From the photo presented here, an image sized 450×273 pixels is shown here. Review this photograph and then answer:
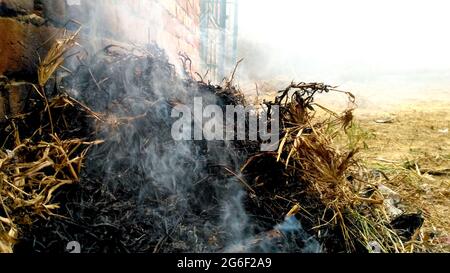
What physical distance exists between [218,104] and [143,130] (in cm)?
67

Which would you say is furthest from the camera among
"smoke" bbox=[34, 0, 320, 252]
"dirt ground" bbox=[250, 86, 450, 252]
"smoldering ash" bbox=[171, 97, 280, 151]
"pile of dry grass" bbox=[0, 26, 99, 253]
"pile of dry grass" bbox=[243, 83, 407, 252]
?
"dirt ground" bbox=[250, 86, 450, 252]

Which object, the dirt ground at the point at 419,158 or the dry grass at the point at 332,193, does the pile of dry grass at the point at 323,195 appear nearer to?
the dry grass at the point at 332,193

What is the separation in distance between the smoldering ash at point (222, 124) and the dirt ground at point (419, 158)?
0.97 m

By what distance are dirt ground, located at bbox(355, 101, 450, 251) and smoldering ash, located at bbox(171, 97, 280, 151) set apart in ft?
3.19

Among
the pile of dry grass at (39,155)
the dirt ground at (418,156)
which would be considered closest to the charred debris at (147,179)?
the pile of dry grass at (39,155)

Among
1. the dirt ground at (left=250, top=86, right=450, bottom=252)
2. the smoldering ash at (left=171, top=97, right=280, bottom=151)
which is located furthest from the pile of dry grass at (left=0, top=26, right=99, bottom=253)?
the dirt ground at (left=250, top=86, right=450, bottom=252)

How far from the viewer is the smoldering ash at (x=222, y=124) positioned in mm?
1779

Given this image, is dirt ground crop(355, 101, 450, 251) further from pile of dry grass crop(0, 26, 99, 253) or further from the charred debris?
pile of dry grass crop(0, 26, 99, 253)

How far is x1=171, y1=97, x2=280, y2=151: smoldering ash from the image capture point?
1.78 metres

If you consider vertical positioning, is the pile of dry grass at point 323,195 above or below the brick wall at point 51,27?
below

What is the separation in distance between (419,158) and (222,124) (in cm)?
258
